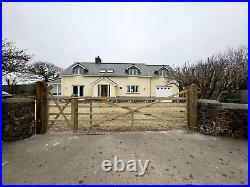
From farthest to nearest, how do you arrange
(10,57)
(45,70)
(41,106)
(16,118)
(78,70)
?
(45,70) < (78,70) < (10,57) < (41,106) < (16,118)

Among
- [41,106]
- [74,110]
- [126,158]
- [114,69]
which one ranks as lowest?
[126,158]

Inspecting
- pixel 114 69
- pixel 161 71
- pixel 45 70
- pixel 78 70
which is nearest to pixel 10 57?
pixel 78 70

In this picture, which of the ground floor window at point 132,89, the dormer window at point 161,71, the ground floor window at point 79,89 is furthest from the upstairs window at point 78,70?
the dormer window at point 161,71

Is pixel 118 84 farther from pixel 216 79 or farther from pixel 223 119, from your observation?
pixel 223 119

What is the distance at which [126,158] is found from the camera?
158 inches

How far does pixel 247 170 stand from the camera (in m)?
3.56

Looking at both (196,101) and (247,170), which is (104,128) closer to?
(196,101)

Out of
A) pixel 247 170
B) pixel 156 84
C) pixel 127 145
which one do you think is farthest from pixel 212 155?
pixel 156 84

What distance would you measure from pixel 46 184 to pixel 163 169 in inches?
90.8

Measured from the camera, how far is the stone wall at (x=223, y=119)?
541 cm

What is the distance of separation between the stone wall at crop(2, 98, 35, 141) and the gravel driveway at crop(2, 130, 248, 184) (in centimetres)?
28

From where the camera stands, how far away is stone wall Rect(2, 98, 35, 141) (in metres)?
5.03

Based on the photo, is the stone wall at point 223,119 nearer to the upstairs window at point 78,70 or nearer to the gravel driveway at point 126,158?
the gravel driveway at point 126,158

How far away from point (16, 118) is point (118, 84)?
66.2 feet
